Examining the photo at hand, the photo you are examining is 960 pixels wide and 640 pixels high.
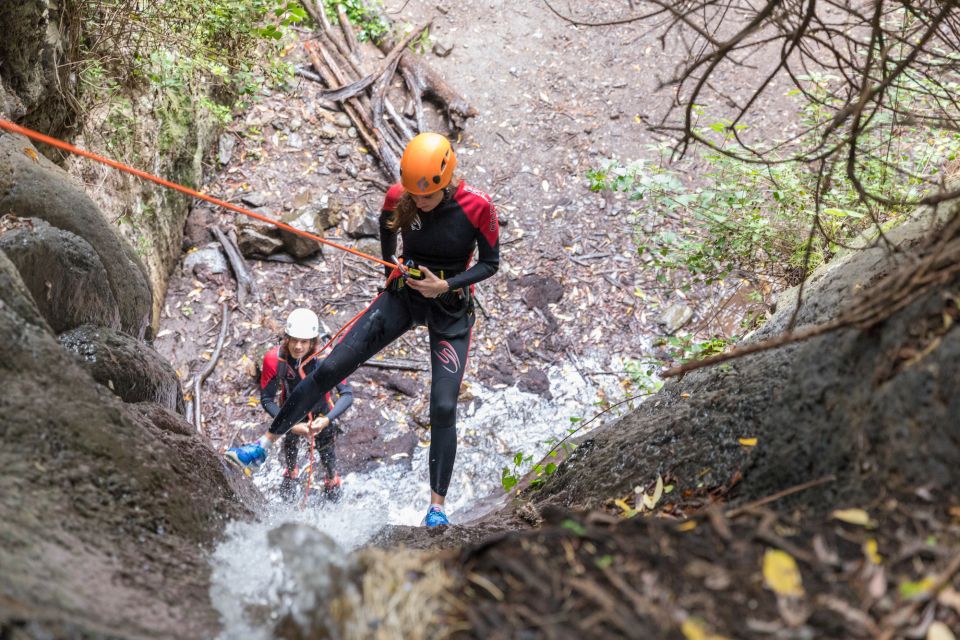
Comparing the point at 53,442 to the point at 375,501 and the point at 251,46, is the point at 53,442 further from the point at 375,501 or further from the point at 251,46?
the point at 251,46

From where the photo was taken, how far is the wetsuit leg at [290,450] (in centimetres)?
577

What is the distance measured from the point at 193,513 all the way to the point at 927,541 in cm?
259

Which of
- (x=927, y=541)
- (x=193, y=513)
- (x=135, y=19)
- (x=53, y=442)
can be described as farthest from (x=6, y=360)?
(x=135, y=19)

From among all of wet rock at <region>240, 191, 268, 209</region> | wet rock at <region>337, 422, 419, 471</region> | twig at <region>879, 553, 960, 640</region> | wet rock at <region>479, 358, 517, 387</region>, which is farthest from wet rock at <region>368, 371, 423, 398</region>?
twig at <region>879, 553, 960, 640</region>

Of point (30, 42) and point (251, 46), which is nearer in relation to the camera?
point (30, 42)

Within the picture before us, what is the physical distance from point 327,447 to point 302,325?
1.15 m

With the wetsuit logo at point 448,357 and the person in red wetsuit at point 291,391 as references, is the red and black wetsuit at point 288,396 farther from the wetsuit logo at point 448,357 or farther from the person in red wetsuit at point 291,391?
the wetsuit logo at point 448,357

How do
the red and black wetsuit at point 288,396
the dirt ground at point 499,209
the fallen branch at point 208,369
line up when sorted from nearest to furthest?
the red and black wetsuit at point 288,396 < the fallen branch at point 208,369 < the dirt ground at point 499,209

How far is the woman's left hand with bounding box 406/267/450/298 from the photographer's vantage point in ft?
14.9

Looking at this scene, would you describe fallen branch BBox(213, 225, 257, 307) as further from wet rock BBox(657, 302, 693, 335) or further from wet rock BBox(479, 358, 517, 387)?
wet rock BBox(657, 302, 693, 335)

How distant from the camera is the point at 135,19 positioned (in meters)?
5.81

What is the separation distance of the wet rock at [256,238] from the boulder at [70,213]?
2.79 metres

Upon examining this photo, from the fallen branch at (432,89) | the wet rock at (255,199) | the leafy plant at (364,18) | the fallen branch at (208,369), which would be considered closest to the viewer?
the fallen branch at (208,369)

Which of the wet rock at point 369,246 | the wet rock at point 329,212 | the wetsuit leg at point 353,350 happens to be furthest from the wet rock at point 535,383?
the wet rock at point 329,212
